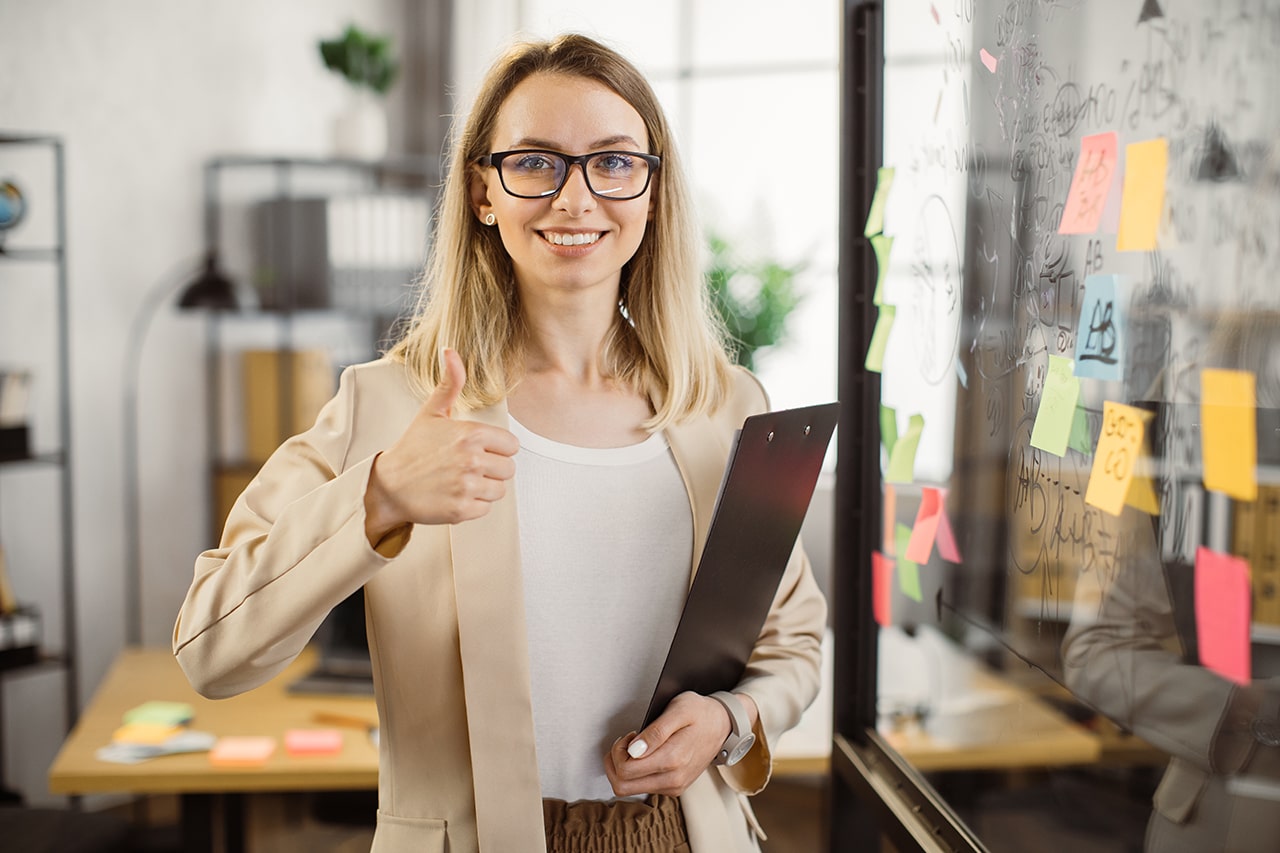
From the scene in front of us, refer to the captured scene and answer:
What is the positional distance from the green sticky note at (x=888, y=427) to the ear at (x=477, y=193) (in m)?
0.58

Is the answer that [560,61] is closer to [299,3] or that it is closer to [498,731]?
[498,731]

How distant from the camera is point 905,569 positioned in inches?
57.6

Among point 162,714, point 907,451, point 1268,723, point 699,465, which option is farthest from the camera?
point 162,714

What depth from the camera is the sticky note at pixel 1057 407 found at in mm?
1001

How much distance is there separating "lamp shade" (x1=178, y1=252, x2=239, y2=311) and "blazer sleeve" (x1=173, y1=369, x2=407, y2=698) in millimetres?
2267

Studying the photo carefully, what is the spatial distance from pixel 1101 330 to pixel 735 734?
1.93 feet

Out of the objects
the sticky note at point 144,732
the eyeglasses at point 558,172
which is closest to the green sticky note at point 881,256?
the eyeglasses at point 558,172

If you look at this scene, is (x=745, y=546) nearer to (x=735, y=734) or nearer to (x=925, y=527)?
(x=735, y=734)

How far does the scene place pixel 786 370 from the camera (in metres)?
4.08

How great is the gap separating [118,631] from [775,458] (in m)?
2.98

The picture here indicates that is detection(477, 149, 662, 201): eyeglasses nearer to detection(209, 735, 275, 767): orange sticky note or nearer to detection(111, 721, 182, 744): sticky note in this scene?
detection(209, 735, 275, 767): orange sticky note

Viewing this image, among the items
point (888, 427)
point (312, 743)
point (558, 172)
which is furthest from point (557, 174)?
point (312, 743)

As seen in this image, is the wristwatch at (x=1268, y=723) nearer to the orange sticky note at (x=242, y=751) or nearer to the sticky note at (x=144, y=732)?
the orange sticky note at (x=242, y=751)

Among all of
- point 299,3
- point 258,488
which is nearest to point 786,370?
point 299,3
